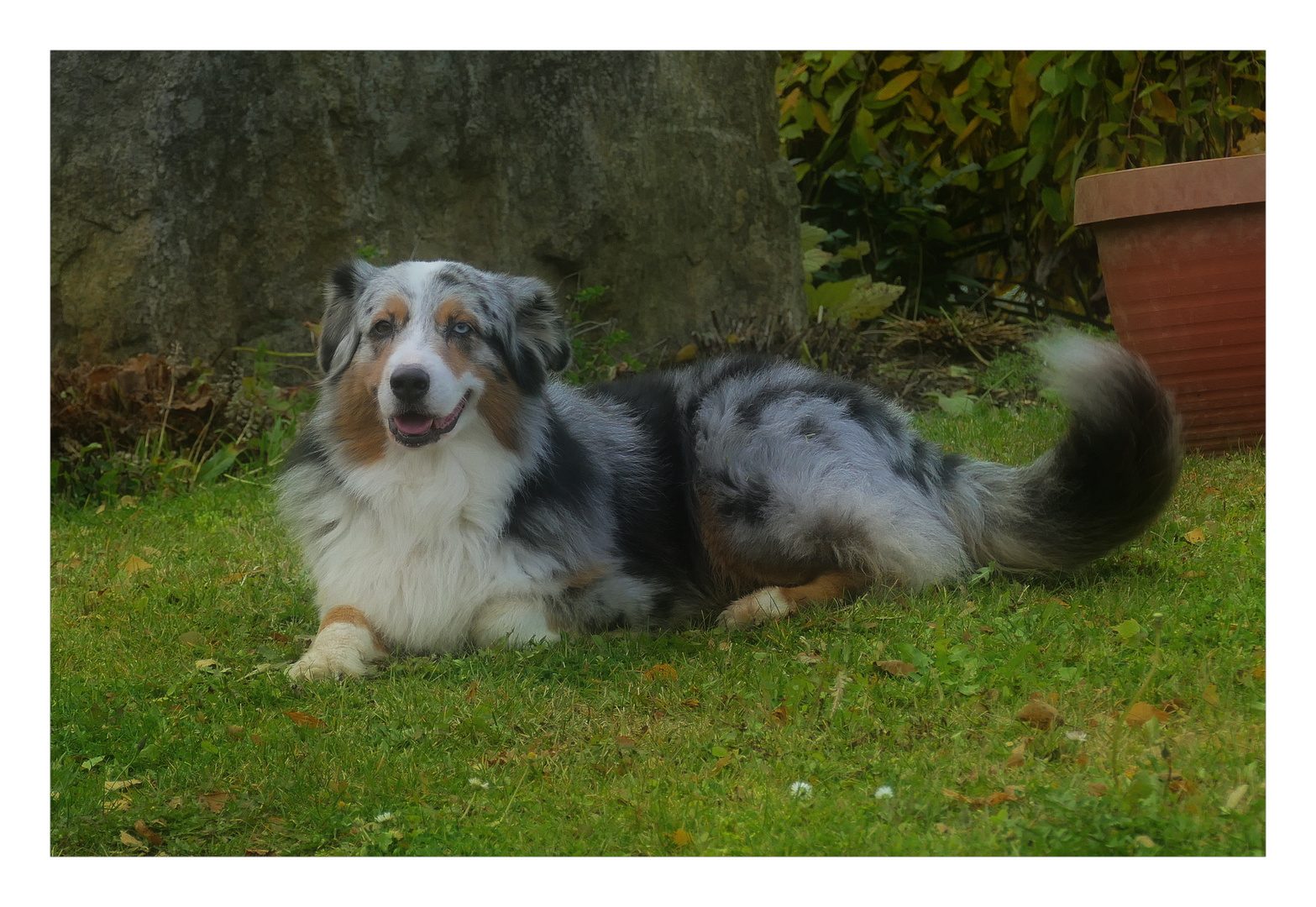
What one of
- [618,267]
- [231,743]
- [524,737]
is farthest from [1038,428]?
[231,743]

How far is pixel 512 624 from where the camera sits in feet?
13.9

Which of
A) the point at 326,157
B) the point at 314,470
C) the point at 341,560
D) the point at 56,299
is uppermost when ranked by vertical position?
the point at 326,157

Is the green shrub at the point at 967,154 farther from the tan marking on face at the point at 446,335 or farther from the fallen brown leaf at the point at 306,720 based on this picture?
the fallen brown leaf at the point at 306,720

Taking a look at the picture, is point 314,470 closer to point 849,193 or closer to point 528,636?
point 528,636

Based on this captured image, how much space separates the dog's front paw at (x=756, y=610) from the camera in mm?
4359

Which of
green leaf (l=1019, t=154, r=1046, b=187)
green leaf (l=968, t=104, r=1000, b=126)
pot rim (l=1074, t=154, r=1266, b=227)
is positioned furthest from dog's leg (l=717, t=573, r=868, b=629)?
green leaf (l=968, t=104, r=1000, b=126)

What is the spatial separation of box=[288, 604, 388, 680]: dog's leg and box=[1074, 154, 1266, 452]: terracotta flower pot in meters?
4.03

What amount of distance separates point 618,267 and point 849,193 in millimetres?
2748

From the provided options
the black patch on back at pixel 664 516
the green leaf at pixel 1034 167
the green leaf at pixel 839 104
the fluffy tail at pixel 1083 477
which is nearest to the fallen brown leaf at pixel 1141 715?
the fluffy tail at pixel 1083 477

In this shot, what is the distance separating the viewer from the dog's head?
3.96m

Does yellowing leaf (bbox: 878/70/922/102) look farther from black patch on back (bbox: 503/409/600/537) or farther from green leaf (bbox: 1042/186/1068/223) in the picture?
black patch on back (bbox: 503/409/600/537)

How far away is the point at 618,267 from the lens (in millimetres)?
8367

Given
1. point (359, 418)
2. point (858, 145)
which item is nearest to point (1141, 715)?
point (359, 418)

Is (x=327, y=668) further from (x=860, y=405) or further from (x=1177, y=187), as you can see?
(x=1177, y=187)
